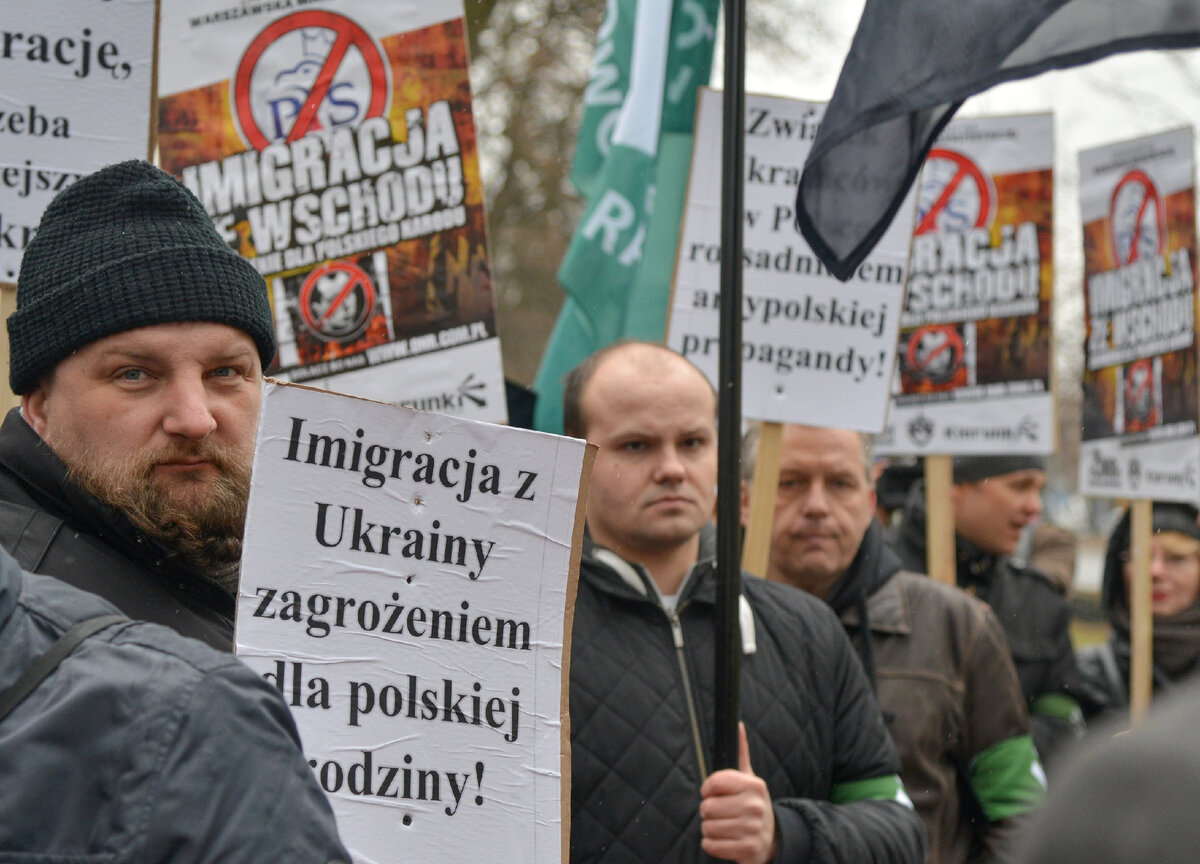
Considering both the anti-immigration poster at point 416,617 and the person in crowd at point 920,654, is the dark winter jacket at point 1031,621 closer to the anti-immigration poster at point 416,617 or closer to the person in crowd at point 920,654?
the person in crowd at point 920,654

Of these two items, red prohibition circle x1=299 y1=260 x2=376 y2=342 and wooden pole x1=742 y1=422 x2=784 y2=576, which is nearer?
wooden pole x1=742 y1=422 x2=784 y2=576

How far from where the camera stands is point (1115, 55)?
8.05 feet

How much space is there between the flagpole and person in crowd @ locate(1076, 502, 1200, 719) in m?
3.42

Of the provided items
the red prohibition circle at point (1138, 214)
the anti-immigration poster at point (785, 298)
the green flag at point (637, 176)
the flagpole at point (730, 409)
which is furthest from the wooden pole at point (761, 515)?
the red prohibition circle at point (1138, 214)

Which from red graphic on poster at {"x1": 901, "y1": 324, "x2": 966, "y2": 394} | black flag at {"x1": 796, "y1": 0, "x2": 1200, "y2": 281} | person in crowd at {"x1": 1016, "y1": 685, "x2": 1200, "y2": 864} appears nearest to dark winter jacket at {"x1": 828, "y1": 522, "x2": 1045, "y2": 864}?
black flag at {"x1": 796, "y1": 0, "x2": 1200, "y2": 281}

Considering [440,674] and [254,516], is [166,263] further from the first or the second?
[440,674]

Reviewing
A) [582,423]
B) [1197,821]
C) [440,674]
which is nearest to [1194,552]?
[582,423]

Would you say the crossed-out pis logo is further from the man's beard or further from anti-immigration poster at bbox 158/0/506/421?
the man's beard

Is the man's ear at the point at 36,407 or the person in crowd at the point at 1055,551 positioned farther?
the person in crowd at the point at 1055,551

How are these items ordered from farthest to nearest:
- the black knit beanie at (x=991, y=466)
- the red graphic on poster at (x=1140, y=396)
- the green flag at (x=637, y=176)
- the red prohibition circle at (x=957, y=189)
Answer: the red graphic on poster at (x=1140, y=396) < the black knit beanie at (x=991, y=466) < the red prohibition circle at (x=957, y=189) < the green flag at (x=637, y=176)

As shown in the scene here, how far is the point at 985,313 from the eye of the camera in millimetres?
5055

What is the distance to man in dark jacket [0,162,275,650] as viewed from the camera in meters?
1.85

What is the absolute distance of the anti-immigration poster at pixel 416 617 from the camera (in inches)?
71.2

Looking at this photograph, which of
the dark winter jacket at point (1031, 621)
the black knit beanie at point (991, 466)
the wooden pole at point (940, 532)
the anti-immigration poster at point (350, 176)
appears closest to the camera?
the anti-immigration poster at point (350, 176)
